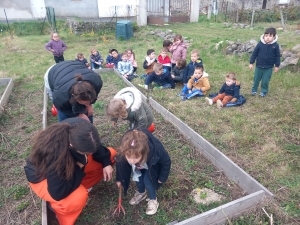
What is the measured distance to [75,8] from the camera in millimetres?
19656

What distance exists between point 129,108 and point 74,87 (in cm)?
72

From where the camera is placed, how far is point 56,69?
3150mm

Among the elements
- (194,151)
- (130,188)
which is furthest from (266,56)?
(130,188)

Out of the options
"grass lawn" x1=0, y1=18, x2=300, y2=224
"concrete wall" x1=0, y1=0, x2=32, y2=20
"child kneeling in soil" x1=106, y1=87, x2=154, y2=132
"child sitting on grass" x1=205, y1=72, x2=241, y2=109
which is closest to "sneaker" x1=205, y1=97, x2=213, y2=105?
"child sitting on grass" x1=205, y1=72, x2=241, y2=109

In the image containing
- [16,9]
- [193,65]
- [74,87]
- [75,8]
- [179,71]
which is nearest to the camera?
[74,87]

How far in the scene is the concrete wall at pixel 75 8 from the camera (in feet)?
63.4

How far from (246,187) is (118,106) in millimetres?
1687

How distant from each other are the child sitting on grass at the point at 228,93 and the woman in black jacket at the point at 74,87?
2665mm

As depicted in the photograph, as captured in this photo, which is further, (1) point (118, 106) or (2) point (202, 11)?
(2) point (202, 11)

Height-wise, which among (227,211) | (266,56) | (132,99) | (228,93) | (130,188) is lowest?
(130,188)

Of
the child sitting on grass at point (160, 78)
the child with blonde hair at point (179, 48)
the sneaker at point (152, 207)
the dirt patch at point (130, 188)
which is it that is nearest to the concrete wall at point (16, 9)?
the child with blonde hair at point (179, 48)

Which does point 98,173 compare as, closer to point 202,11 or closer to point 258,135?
point 258,135

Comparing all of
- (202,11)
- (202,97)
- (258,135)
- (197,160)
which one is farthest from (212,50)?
(202,11)

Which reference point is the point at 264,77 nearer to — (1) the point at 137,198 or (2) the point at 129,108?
(2) the point at 129,108
